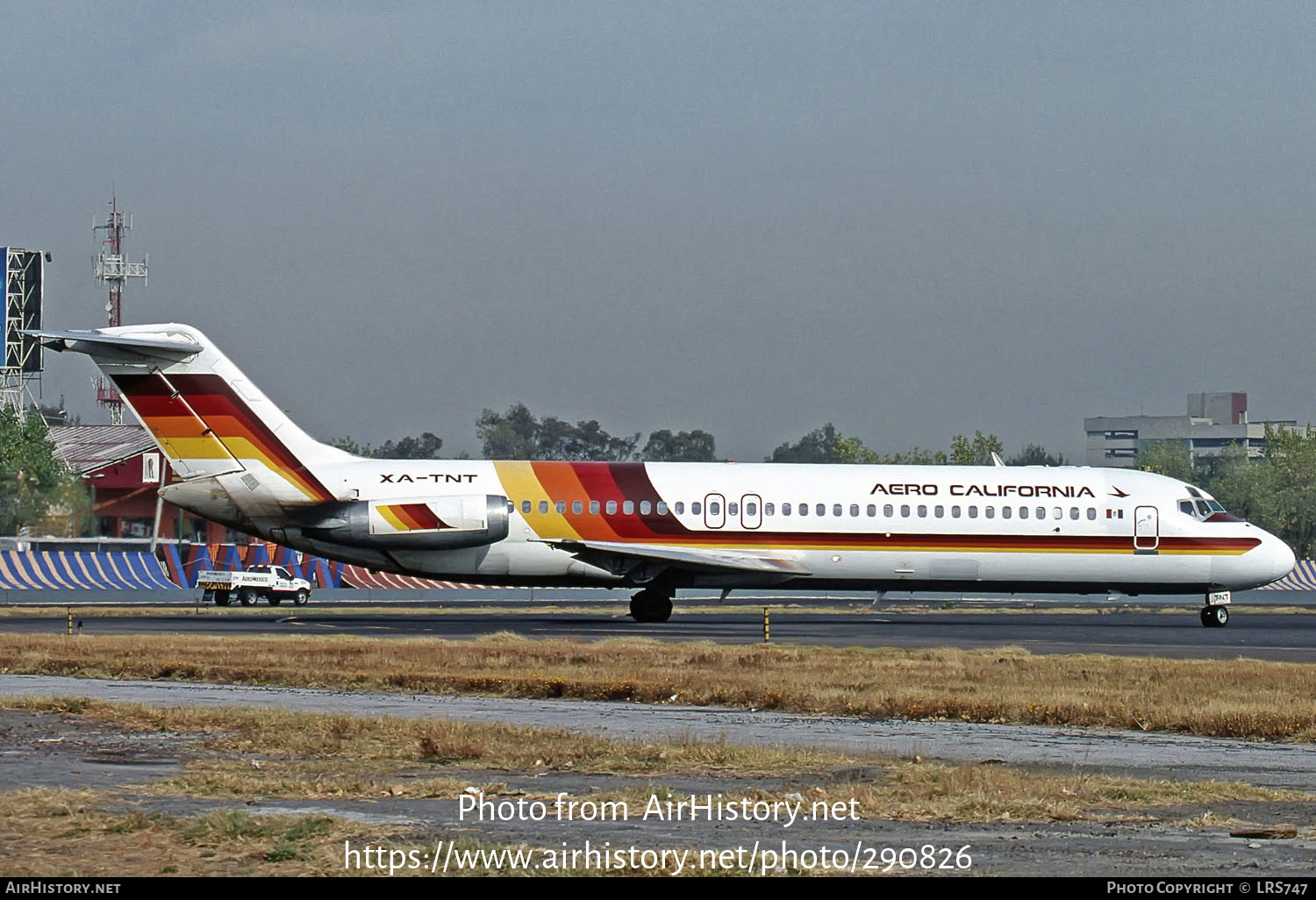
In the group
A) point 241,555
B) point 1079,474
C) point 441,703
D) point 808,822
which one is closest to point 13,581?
point 241,555

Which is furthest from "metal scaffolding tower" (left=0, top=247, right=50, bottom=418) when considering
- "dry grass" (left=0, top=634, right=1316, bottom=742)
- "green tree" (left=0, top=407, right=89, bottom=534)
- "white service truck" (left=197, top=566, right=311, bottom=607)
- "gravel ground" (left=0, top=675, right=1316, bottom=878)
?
"gravel ground" (left=0, top=675, right=1316, bottom=878)

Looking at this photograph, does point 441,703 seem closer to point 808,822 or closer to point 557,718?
point 557,718

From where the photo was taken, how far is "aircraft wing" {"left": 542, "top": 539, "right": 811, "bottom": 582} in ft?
126

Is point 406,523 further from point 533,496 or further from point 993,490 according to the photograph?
point 993,490

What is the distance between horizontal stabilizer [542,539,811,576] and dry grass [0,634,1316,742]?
8.65 meters

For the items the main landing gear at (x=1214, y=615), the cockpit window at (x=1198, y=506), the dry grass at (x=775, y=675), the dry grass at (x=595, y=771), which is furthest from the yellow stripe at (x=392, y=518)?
the dry grass at (x=595, y=771)

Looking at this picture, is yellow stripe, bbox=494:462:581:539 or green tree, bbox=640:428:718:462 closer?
yellow stripe, bbox=494:462:581:539

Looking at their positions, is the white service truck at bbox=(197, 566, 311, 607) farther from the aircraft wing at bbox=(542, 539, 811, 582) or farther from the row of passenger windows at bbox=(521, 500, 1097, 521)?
the aircraft wing at bbox=(542, 539, 811, 582)

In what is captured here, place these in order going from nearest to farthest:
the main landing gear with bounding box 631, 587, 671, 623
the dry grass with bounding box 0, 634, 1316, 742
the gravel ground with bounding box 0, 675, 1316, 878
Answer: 1. the gravel ground with bounding box 0, 675, 1316, 878
2. the dry grass with bounding box 0, 634, 1316, 742
3. the main landing gear with bounding box 631, 587, 671, 623

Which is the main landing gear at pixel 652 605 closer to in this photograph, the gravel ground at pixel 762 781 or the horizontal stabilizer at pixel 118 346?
the horizontal stabilizer at pixel 118 346

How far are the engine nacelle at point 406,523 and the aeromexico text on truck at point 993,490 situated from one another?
397 inches

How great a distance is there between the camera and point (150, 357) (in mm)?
36781

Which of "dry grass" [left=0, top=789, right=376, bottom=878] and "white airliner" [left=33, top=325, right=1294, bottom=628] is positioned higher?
"white airliner" [left=33, top=325, right=1294, bottom=628]
